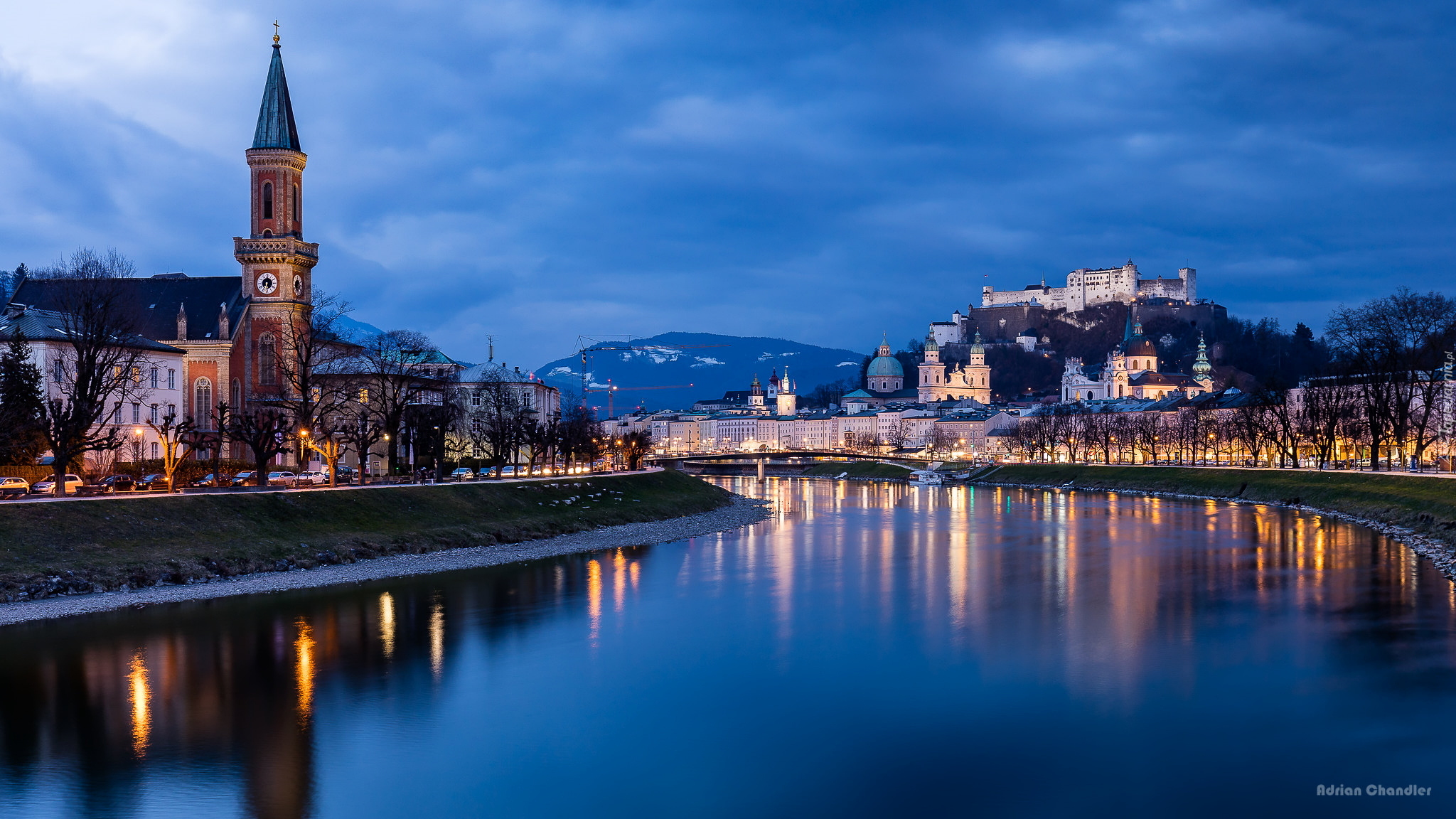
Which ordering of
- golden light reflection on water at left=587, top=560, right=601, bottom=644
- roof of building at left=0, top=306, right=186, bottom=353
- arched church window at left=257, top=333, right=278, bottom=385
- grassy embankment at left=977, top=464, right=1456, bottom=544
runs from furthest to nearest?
arched church window at left=257, top=333, right=278, bottom=385
roof of building at left=0, top=306, right=186, bottom=353
grassy embankment at left=977, top=464, right=1456, bottom=544
golden light reflection on water at left=587, top=560, right=601, bottom=644

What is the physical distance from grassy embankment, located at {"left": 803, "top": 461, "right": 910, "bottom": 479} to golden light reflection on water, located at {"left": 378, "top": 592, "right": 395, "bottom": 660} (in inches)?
3864

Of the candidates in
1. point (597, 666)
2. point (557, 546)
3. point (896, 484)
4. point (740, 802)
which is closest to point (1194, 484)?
point (896, 484)

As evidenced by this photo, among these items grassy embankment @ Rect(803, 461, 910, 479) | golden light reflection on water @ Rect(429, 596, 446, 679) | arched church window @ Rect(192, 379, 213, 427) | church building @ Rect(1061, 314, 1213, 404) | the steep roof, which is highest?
the steep roof

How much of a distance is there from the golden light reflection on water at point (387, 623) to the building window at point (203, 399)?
33673 millimetres

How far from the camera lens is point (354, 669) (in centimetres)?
2305

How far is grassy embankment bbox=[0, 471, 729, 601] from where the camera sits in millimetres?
30531

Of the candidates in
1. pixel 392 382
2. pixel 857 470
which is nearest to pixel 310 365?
pixel 392 382

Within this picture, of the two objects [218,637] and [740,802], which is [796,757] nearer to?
[740,802]

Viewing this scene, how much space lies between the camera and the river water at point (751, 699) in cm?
1606

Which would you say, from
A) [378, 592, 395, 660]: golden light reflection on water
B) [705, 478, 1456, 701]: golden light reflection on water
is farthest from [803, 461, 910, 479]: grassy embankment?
[378, 592, 395, 660]: golden light reflection on water

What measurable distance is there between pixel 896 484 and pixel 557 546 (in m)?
75.5

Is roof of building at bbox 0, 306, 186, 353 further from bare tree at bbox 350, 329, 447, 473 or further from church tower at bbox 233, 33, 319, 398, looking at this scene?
bare tree at bbox 350, 329, 447, 473

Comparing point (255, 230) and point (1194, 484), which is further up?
point (255, 230)

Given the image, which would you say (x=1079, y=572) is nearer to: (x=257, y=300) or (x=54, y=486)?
(x=54, y=486)
